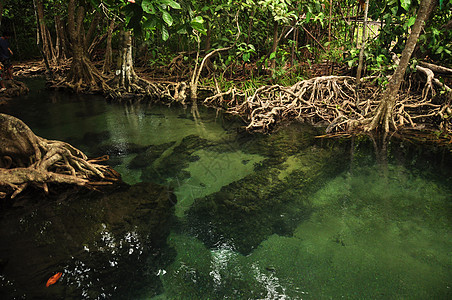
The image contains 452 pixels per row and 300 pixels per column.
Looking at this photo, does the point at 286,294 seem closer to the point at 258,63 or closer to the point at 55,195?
the point at 55,195

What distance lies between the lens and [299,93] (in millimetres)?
6566

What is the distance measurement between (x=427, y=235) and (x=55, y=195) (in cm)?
378

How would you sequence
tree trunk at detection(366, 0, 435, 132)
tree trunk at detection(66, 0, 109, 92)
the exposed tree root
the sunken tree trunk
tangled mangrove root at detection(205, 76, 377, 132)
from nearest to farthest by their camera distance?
1. the sunken tree trunk
2. tree trunk at detection(366, 0, 435, 132)
3. tangled mangrove root at detection(205, 76, 377, 132)
4. the exposed tree root
5. tree trunk at detection(66, 0, 109, 92)

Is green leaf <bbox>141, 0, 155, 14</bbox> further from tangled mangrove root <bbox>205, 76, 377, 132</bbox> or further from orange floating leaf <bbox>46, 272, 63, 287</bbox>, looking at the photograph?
tangled mangrove root <bbox>205, 76, 377, 132</bbox>

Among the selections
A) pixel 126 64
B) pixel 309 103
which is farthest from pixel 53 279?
pixel 126 64

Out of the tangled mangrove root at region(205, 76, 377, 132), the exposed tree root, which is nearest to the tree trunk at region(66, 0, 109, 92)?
the exposed tree root

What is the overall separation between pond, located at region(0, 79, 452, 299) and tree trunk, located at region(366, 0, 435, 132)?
442mm

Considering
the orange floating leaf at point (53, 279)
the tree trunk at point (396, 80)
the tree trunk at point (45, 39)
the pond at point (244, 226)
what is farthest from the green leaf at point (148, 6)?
the tree trunk at point (45, 39)

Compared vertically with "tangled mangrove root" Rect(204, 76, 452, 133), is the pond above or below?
below

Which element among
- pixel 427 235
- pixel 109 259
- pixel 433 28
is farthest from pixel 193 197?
pixel 433 28

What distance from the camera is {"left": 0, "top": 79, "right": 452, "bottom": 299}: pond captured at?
7.57ft

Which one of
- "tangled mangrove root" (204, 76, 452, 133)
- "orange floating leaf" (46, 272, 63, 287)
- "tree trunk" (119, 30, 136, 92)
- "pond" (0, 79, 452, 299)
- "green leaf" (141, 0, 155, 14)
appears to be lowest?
"pond" (0, 79, 452, 299)

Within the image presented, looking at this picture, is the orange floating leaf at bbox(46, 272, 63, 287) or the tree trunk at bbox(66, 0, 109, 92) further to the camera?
the tree trunk at bbox(66, 0, 109, 92)

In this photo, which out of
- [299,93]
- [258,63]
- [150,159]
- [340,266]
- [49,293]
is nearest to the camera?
[49,293]
